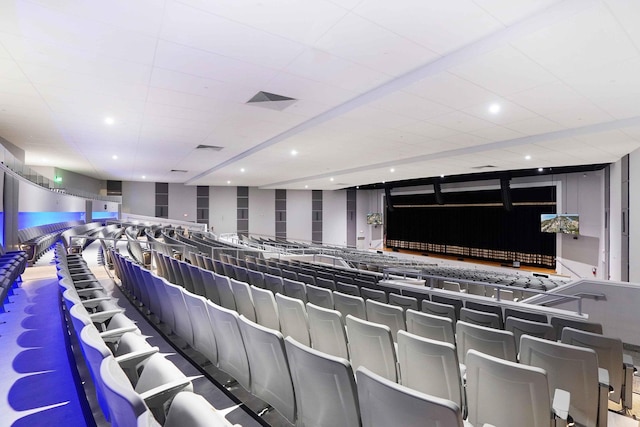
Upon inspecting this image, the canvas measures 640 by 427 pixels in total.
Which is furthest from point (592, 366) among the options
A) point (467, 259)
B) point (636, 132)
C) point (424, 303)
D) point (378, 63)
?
point (467, 259)

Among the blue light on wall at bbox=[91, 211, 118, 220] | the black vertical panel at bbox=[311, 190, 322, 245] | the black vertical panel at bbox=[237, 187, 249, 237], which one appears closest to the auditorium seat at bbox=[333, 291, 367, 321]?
the blue light on wall at bbox=[91, 211, 118, 220]

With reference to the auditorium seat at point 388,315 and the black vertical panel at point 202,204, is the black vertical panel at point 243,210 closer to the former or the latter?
the black vertical panel at point 202,204

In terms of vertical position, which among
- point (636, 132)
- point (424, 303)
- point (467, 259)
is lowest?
point (467, 259)

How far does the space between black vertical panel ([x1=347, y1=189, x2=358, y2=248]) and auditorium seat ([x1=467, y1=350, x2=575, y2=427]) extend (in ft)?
83.3

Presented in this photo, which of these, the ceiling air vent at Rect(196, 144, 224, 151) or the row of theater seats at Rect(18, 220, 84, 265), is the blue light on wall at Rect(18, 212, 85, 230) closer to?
the row of theater seats at Rect(18, 220, 84, 265)

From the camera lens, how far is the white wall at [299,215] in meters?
25.6

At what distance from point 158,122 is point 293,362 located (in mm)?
7664

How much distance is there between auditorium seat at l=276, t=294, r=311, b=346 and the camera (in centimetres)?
299

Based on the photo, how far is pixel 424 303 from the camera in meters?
3.79

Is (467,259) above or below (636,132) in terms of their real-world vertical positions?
below

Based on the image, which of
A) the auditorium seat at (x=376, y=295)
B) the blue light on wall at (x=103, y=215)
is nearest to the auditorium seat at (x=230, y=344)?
Result: the auditorium seat at (x=376, y=295)

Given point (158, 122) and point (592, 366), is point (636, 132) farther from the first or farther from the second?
point (158, 122)

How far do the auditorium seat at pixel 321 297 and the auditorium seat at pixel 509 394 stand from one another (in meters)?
2.01

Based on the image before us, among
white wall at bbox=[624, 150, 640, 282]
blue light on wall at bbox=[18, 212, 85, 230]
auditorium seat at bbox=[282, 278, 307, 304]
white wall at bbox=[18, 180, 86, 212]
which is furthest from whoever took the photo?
blue light on wall at bbox=[18, 212, 85, 230]
